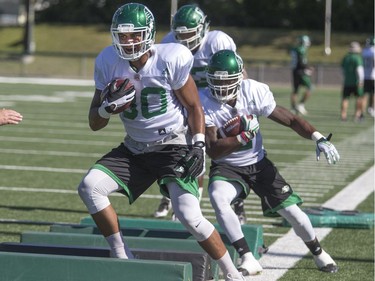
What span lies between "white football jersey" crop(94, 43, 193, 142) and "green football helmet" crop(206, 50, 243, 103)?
22.4 inches

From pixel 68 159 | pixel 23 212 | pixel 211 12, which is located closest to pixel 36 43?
pixel 211 12

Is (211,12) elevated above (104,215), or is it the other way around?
(104,215)

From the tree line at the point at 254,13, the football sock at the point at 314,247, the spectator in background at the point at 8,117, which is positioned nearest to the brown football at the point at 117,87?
the spectator in background at the point at 8,117

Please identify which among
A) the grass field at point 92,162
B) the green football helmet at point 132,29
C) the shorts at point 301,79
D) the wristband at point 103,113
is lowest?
the shorts at point 301,79

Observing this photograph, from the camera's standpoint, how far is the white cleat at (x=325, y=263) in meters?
6.46

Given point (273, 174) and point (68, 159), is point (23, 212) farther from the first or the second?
point (68, 159)

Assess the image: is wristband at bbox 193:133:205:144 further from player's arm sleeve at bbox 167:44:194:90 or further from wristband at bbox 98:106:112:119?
wristband at bbox 98:106:112:119

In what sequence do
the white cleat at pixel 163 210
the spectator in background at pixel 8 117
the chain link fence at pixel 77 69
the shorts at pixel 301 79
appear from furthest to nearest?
1. the chain link fence at pixel 77 69
2. the shorts at pixel 301 79
3. the white cleat at pixel 163 210
4. the spectator in background at pixel 8 117

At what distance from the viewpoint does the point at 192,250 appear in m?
6.25

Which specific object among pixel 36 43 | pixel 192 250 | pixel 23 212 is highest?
pixel 192 250

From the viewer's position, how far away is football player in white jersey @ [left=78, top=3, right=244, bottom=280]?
5.53 meters

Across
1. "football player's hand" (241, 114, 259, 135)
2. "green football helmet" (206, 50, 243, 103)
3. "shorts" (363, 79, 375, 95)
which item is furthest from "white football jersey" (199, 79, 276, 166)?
"shorts" (363, 79, 375, 95)

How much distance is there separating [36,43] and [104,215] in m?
43.5

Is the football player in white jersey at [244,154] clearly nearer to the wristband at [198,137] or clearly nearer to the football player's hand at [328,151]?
the football player's hand at [328,151]
